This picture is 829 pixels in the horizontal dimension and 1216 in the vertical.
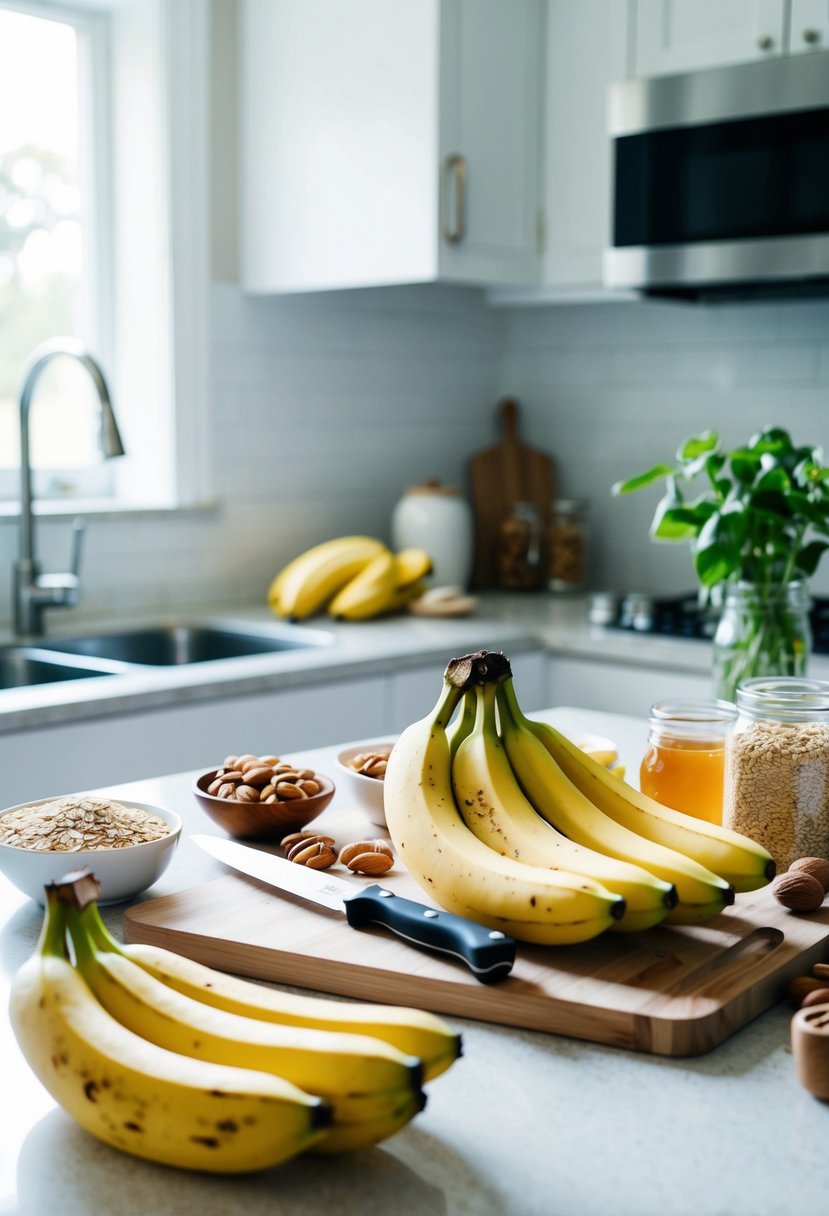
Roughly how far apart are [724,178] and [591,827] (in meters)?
1.98

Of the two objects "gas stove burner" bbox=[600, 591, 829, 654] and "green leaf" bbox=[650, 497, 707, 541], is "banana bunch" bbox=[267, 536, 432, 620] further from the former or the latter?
"green leaf" bbox=[650, 497, 707, 541]

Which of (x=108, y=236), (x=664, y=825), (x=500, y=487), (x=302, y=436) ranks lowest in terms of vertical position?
(x=664, y=825)

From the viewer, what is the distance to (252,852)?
1.07m

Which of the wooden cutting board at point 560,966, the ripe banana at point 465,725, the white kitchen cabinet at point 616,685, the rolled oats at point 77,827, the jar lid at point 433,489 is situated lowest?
the white kitchen cabinet at point 616,685

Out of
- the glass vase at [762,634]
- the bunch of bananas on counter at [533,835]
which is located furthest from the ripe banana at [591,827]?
the glass vase at [762,634]

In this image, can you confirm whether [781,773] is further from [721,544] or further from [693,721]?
[721,544]

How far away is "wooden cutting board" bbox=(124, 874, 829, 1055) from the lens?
83 centimetres

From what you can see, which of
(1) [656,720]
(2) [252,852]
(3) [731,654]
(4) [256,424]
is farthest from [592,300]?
(2) [252,852]

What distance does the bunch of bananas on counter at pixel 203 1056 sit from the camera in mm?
649

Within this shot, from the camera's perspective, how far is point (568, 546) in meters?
3.37

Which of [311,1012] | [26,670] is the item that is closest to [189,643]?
[26,670]

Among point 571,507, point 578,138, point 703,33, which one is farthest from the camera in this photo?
point 571,507

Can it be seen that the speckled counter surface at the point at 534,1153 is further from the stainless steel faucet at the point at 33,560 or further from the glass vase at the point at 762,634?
the stainless steel faucet at the point at 33,560

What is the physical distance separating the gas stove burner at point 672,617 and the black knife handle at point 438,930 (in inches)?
69.0
